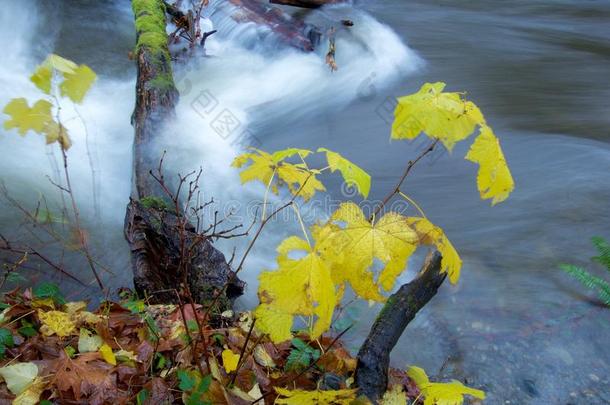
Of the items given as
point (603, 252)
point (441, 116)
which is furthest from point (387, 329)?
point (603, 252)

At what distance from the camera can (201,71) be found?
24.8ft

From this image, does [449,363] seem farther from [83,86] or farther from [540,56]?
[540,56]

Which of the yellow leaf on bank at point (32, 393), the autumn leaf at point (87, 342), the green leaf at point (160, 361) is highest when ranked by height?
the yellow leaf on bank at point (32, 393)

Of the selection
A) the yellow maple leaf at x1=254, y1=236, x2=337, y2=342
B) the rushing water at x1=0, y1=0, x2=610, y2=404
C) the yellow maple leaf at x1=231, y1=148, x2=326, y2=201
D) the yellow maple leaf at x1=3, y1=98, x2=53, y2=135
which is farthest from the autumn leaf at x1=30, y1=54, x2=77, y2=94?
the rushing water at x1=0, y1=0, x2=610, y2=404

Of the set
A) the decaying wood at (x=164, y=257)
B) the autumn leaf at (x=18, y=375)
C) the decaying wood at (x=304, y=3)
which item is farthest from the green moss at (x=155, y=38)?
the autumn leaf at (x=18, y=375)

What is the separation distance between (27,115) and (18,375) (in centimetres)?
104

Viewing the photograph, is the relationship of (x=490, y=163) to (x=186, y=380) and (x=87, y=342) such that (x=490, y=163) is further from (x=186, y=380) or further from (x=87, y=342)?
(x=87, y=342)

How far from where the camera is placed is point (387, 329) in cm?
234

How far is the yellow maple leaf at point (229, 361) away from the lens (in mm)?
2160

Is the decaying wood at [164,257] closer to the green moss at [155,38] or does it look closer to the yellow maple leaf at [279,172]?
the yellow maple leaf at [279,172]

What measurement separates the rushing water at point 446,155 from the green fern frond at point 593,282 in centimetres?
10

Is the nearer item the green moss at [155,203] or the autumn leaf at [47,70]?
the autumn leaf at [47,70]

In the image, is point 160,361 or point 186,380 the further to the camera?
point 160,361

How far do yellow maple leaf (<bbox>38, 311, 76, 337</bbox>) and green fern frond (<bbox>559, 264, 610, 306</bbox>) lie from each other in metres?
3.25
